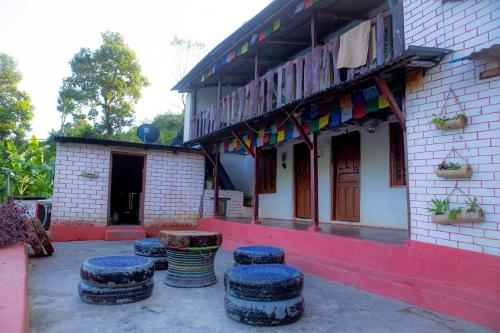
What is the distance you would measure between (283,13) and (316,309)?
6.11m

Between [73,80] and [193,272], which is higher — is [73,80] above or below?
above

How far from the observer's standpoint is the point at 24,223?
6695mm

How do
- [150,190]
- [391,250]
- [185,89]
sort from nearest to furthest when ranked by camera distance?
[391,250] < [150,190] < [185,89]

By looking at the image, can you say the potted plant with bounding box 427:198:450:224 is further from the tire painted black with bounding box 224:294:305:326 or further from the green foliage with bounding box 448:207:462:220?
the tire painted black with bounding box 224:294:305:326

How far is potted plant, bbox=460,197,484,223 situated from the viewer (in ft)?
12.9

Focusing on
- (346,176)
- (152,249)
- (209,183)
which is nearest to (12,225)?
(152,249)

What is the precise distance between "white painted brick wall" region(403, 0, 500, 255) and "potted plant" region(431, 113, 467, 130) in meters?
0.08

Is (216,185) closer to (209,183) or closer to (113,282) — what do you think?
(209,183)

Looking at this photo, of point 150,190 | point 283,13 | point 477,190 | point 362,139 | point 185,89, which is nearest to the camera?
point 477,190

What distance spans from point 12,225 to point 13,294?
3.94 m

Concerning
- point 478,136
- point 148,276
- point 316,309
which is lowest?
point 316,309

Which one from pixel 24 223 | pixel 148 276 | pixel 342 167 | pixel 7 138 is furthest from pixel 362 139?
pixel 7 138

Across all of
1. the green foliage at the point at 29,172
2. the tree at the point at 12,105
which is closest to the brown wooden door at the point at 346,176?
the green foliage at the point at 29,172

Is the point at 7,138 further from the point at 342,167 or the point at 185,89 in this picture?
the point at 342,167
